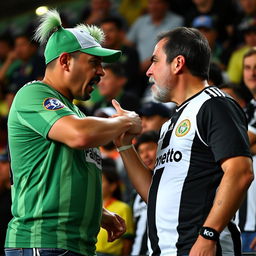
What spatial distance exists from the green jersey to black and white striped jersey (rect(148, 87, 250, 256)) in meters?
0.40

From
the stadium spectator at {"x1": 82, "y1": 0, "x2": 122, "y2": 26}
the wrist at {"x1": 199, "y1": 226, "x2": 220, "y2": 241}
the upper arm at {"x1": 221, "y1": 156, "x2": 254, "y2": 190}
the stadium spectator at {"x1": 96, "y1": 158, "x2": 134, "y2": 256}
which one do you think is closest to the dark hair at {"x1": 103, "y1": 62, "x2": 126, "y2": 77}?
the stadium spectator at {"x1": 96, "y1": 158, "x2": 134, "y2": 256}

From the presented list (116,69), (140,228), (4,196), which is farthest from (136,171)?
(116,69)

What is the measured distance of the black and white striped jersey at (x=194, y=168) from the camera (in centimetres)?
340

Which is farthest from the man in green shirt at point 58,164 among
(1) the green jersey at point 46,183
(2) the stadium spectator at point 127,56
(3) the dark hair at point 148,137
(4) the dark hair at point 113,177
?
(2) the stadium spectator at point 127,56

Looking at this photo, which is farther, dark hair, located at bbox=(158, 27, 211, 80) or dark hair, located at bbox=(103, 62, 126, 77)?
dark hair, located at bbox=(103, 62, 126, 77)

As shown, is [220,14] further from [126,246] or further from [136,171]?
[136,171]

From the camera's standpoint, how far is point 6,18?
1395 centimetres

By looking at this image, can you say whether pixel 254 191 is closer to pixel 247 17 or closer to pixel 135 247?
pixel 135 247

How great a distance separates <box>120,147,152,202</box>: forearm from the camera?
4048 mm

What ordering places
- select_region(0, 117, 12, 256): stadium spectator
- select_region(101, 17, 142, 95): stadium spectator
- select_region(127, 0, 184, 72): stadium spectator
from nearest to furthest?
select_region(0, 117, 12, 256): stadium spectator
select_region(101, 17, 142, 95): stadium spectator
select_region(127, 0, 184, 72): stadium spectator

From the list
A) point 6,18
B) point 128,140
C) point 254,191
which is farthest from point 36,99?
point 6,18

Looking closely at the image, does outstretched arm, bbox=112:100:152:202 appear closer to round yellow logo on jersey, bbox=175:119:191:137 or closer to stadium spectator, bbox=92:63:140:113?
round yellow logo on jersey, bbox=175:119:191:137

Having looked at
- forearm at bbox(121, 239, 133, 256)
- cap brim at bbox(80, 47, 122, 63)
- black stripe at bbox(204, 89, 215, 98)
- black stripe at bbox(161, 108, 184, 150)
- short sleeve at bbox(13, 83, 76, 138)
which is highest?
cap brim at bbox(80, 47, 122, 63)

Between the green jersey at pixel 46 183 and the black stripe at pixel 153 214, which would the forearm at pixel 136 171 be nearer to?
the black stripe at pixel 153 214
